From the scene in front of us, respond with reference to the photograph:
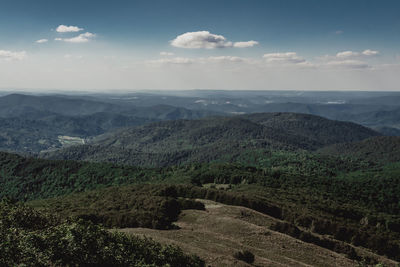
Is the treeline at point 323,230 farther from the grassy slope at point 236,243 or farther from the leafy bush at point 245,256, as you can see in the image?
the leafy bush at point 245,256

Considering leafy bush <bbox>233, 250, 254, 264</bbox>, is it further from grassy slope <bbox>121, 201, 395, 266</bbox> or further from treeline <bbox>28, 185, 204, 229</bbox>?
treeline <bbox>28, 185, 204, 229</bbox>

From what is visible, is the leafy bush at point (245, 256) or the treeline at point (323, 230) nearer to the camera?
the leafy bush at point (245, 256)

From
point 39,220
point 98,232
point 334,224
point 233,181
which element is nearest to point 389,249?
point 334,224

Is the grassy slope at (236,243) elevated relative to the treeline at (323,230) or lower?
elevated

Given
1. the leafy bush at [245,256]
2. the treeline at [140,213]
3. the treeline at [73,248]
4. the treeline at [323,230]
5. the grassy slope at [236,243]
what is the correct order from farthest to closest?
the treeline at [323,230] < the treeline at [140,213] < the grassy slope at [236,243] < the leafy bush at [245,256] < the treeline at [73,248]

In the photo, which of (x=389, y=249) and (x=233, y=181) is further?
(x=233, y=181)

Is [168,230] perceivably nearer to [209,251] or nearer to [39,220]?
[209,251]

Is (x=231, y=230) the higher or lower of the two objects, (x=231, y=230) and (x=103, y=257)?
the lower

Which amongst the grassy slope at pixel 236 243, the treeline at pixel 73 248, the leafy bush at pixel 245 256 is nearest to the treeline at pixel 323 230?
the grassy slope at pixel 236 243

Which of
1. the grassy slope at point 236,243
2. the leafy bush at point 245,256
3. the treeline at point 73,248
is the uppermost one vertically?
the treeline at point 73,248
